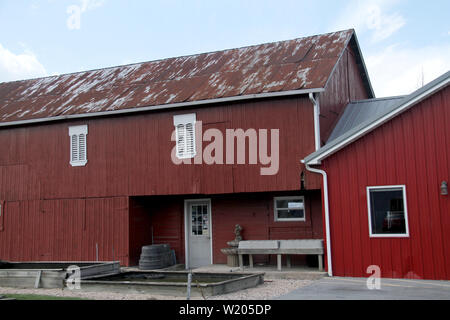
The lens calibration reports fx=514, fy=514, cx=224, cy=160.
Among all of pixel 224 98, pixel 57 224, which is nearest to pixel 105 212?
pixel 57 224

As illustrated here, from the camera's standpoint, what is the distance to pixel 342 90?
18172mm

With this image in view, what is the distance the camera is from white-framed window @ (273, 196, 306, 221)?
16.0 metres

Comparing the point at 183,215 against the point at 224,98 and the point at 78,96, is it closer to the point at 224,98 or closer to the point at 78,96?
the point at 224,98

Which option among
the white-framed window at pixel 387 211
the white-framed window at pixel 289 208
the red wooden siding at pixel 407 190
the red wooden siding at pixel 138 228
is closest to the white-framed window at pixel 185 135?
the red wooden siding at pixel 138 228

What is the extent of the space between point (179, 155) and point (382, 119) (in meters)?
6.78

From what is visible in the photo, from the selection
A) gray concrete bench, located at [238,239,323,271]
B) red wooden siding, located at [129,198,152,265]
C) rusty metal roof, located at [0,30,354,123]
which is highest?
rusty metal roof, located at [0,30,354,123]

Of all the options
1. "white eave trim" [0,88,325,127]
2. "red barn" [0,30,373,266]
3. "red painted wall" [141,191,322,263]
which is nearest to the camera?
"white eave trim" [0,88,325,127]

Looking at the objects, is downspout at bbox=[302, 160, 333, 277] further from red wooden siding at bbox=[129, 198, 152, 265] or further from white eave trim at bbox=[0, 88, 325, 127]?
red wooden siding at bbox=[129, 198, 152, 265]

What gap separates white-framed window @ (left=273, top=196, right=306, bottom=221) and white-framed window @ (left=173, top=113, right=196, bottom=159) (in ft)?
10.3

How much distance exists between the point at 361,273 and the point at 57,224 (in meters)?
10.8

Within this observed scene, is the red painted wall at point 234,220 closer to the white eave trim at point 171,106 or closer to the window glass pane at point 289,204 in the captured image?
the window glass pane at point 289,204

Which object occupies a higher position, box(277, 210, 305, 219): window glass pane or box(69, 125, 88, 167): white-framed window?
box(69, 125, 88, 167): white-framed window

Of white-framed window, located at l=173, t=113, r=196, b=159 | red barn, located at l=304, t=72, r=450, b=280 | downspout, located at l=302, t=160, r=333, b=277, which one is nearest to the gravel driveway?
downspout, located at l=302, t=160, r=333, b=277

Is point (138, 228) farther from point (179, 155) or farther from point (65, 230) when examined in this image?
point (179, 155)
